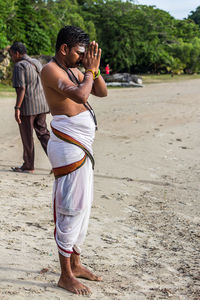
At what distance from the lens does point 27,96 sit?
5750 mm

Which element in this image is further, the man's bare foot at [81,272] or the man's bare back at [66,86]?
the man's bare foot at [81,272]

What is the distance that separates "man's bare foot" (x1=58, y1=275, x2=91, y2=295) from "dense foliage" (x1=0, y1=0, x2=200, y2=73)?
68.8 ft

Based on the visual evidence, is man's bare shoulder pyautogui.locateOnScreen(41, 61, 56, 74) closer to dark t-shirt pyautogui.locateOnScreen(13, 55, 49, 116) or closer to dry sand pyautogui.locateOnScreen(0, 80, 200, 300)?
dry sand pyautogui.locateOnScreen(0, 80, 200, 300)

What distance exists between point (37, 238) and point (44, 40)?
71.6ft

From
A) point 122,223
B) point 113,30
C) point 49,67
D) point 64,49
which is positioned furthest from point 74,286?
point 113,30

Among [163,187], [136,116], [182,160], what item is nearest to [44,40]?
[136,116]

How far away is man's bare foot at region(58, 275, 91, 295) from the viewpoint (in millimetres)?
2811

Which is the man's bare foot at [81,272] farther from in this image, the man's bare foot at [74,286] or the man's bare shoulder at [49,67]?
the man's bare shoulder at [49,67]

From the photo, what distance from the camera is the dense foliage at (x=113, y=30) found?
24.1 meters

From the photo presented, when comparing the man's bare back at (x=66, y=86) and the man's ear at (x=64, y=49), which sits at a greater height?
the man's ear at (x=64, y=49)

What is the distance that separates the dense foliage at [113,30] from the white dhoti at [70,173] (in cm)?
2075

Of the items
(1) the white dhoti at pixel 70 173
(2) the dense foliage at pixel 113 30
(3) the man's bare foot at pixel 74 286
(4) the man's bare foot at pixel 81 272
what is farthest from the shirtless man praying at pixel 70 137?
(2) the dense foliage at pixel 113 30

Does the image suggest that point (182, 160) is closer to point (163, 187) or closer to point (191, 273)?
point (163, 187)

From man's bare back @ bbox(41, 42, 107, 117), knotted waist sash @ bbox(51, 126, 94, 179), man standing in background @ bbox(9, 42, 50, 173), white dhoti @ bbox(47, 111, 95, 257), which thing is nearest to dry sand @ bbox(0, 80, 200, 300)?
white dhoti @ bbox(47, 111, 95, 257)
